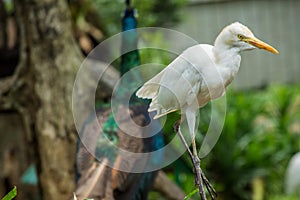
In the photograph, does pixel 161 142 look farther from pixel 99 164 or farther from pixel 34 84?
pixel 34 84

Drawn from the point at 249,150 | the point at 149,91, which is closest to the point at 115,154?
the point at 149,91

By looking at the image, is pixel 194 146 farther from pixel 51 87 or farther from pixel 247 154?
pixel 247 154

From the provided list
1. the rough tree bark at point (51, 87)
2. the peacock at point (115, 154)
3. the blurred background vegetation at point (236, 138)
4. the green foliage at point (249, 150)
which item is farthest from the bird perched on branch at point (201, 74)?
the green foliage at point (249, 150)

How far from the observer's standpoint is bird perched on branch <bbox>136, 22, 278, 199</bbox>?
1.25 m

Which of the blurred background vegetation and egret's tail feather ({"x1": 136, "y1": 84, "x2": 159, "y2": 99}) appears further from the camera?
the blurred background vegetation

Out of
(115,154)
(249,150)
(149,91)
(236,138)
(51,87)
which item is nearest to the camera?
(149,91)

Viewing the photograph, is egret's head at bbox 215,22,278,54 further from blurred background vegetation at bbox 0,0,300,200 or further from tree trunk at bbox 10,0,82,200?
blurred background vegetation at bbox 0,0,300,200

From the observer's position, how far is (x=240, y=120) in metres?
5.48

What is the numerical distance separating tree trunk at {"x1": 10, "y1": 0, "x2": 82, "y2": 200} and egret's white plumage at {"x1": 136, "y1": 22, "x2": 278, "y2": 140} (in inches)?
77.4

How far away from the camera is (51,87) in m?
3.25

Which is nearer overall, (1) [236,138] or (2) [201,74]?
(2) [201,74]

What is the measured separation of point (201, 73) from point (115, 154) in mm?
1083

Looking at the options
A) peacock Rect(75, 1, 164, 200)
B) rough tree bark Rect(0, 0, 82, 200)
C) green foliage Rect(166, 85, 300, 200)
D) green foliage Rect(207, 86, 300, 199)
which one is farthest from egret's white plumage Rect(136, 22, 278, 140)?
green foliage Rect(207, 86, 300, 199)

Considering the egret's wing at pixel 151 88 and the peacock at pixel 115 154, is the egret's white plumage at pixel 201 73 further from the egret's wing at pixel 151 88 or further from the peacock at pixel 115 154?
the peacock at pixel 115 154
